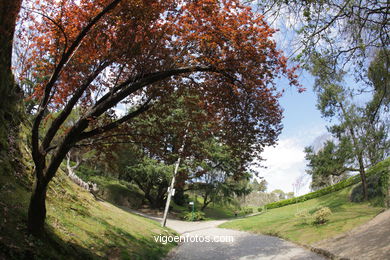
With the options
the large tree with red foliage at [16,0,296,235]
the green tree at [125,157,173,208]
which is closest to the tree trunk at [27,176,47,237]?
the large tree with red foliage at [16,0,296,235]

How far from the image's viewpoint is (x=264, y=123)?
608cm

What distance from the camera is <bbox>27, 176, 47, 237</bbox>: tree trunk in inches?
179

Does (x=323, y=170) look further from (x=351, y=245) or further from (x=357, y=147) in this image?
(x=351, y=245)

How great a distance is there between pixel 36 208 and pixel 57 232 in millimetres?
1506

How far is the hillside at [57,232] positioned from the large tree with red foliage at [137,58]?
434mm

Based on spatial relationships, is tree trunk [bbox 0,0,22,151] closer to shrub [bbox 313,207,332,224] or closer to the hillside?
the hillside

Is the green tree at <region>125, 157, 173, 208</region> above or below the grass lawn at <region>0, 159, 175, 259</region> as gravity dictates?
above

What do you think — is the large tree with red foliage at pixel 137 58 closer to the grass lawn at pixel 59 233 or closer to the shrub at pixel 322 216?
the grass lawn at pixel 59 233

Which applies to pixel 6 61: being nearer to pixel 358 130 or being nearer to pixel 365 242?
pixel 365 242

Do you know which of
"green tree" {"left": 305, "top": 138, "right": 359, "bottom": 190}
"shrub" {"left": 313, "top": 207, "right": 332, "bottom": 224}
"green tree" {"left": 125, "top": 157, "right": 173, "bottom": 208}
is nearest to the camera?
"shrub" {"left": 313, "top": 207, "right": 332, "bottom": 224}

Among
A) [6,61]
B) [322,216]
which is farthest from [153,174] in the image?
[6,61]

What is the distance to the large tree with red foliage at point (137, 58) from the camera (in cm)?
455

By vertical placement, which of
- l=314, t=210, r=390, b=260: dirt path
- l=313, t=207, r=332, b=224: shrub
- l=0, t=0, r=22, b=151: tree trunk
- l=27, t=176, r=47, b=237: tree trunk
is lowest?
l=314, t=210, r=390, b=260: dirt path

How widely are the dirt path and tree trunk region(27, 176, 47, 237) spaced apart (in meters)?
8.35
